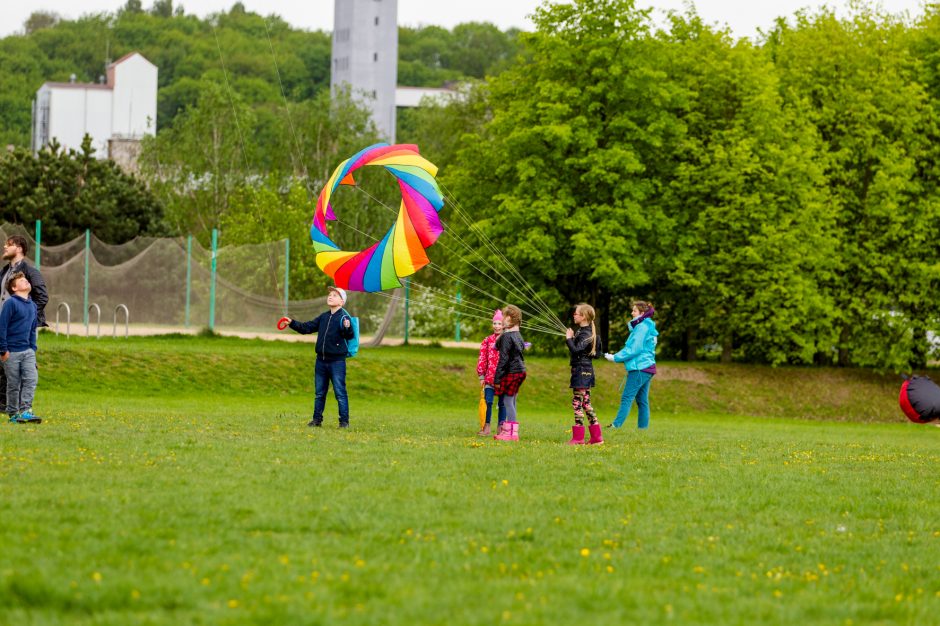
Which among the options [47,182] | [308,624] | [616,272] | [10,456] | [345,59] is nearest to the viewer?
[308,624]

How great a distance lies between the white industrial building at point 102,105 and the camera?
124 m

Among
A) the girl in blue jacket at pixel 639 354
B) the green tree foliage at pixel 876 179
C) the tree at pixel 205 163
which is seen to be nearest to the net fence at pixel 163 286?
the green tree foliage at pixel 876 179

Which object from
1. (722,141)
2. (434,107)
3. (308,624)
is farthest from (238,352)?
(434,107)

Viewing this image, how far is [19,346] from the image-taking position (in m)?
16.2

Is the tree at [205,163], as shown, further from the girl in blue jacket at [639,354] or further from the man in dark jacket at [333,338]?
the man in dark jacket at [333,338]

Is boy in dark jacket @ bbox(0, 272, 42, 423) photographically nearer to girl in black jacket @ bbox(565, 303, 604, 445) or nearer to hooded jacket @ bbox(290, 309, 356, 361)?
hooded jacket @ bbox(290, 309, 356, 361)

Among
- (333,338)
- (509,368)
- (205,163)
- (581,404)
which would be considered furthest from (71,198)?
(581,404)

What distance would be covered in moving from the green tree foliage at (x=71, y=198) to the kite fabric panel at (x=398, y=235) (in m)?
29.9

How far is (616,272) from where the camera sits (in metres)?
36.8

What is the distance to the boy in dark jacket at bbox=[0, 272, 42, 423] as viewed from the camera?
1605 cm

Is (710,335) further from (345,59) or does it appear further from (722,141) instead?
(345,59)

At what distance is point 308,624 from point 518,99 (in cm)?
3546

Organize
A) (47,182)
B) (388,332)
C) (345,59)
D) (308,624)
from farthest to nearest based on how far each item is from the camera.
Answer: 1. (345,59)
2. (47,182)
3. (388,332)
4. (308,624)

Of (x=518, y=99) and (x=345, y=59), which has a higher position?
(x=345, y=59)
